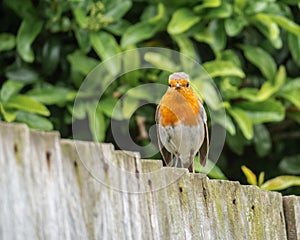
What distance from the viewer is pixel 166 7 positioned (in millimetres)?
4027

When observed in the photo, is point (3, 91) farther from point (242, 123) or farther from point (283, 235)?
point (283, 235)

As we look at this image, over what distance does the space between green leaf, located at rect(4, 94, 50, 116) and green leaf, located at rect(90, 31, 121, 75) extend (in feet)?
1.38

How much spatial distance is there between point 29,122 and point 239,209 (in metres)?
1.60

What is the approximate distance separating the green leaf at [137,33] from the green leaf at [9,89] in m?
0.59

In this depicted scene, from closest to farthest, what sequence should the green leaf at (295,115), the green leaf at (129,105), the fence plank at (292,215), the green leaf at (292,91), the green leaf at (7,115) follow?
the fence plank at (292,215) → the green leaf at (7,115) → the green leaf at (129,105) → the green leaf at (292,91) → the green leaf at (295,115)

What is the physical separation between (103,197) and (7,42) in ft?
7.28

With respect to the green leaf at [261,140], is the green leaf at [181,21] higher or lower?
higher

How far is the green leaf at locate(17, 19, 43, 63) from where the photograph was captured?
12.2 feet

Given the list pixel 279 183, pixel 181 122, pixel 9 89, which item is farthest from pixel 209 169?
pixel 9 89

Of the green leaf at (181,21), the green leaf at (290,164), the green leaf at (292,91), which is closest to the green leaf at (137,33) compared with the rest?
the green leaf at (181,21)

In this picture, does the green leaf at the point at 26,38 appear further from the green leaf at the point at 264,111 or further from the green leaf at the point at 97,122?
the green leaf at the point at 264,111

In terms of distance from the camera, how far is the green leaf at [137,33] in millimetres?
3785

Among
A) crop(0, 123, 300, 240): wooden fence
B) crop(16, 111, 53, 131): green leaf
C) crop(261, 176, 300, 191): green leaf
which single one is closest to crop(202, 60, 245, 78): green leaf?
crop(261, 176, 300, 191): green leaf

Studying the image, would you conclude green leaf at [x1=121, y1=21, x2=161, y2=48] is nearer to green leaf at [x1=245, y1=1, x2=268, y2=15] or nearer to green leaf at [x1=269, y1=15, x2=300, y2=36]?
green leaf at [x1=245, y1=1, x2=268, y2=15]
